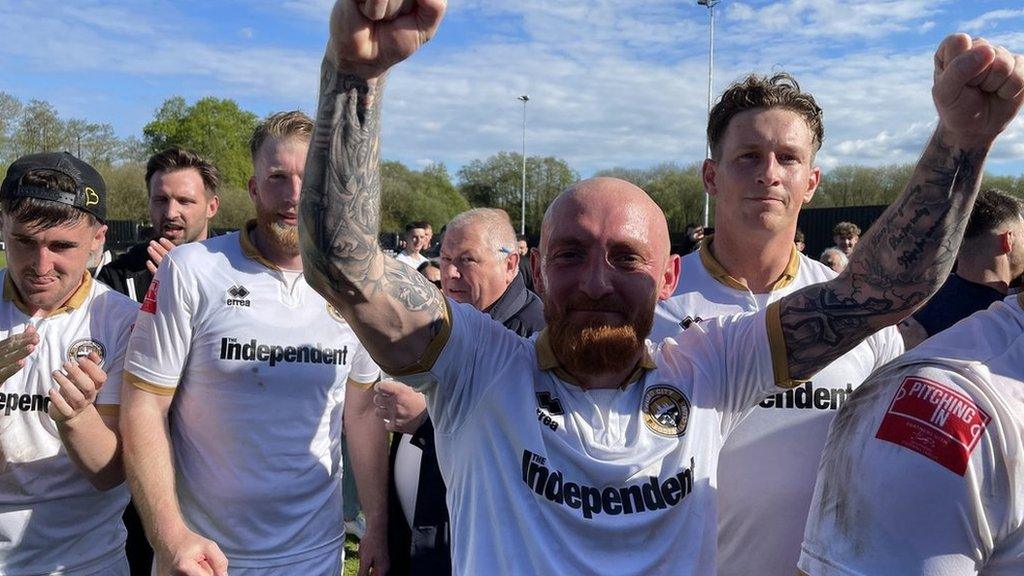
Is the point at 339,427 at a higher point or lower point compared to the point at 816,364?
lower

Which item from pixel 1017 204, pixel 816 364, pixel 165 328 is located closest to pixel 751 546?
pixel 816 364

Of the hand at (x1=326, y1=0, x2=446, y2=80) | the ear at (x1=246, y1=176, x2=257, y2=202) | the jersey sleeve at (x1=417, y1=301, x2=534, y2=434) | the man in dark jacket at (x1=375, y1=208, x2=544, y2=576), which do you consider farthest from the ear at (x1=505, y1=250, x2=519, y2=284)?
the hand at (x1=326, y1=0, x2=446, y2=80)

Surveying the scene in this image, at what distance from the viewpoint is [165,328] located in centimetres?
265

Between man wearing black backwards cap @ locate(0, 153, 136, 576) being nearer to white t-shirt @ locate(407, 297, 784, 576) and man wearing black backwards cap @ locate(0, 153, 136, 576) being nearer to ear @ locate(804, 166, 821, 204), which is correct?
white t-shirt @ locate(407, 297, 784, 576)

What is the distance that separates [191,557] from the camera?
2.27 meters

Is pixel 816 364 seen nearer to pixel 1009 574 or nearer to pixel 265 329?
pixel 1009 574

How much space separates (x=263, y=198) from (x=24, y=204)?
787 millimetres

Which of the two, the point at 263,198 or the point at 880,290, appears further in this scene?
the point at 263,198

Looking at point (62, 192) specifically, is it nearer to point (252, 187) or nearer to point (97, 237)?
point (97, 237)

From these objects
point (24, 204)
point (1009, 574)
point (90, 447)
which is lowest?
point (90, 447)

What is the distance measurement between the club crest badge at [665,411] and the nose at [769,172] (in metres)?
0.91

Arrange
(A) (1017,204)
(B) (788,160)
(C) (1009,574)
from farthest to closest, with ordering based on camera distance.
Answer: (A) (1017,204) → (B) (788,160) → (C) (1009,574)

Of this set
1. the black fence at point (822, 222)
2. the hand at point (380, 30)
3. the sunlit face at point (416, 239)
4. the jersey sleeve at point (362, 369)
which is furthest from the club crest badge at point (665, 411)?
the black fence at point (822, 222)

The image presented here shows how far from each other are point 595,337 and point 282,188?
5.12 ft
